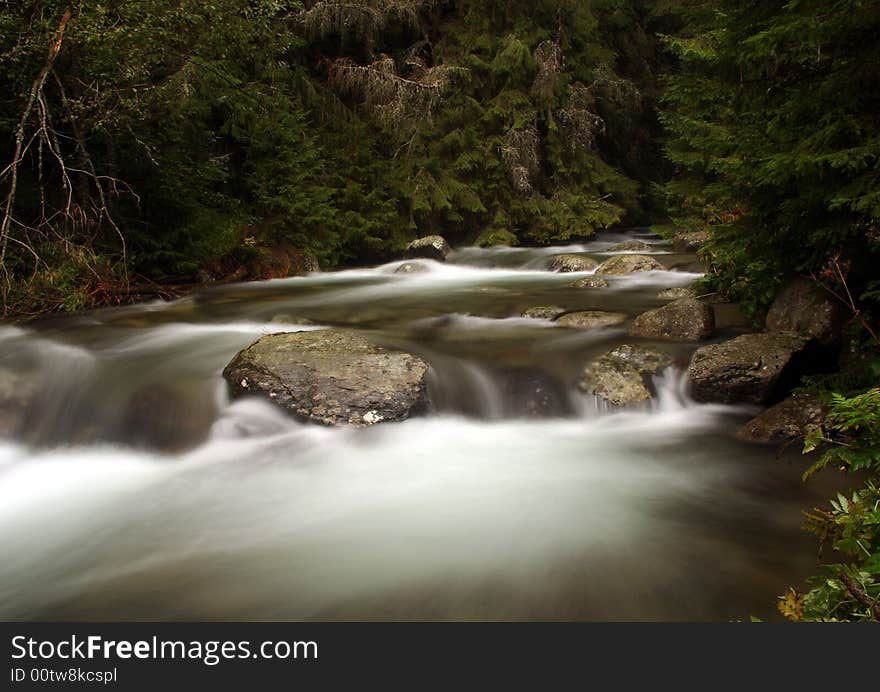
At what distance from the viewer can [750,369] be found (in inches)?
193

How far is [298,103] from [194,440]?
12.3m

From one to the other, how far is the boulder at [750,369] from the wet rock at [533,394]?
1265 mm

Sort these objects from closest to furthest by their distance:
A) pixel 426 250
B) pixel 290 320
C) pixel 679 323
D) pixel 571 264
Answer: pixel 679 323 → pixel 290 320 → pixel 571 264 → pixel 426 250

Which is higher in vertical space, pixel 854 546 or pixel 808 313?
pixel 854 546

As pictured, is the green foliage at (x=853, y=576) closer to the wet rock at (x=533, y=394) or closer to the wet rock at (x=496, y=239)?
the wet rock at (x=533, y=394)

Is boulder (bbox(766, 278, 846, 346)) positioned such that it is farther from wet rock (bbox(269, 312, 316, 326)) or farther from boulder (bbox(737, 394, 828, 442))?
wet rock (bbox(269, 312, 316, 326))

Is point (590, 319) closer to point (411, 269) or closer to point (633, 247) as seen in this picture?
point (411, 269)

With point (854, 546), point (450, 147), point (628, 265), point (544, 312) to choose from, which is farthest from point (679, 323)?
point (450, 147)

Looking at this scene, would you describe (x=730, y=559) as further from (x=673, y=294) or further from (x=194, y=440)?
(x=673, y=294)

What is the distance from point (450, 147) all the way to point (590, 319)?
454 inches

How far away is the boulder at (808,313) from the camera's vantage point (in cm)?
498

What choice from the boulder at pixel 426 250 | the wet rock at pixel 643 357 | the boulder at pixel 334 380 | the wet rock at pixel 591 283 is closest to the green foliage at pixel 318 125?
the boulder at pixel 426 250

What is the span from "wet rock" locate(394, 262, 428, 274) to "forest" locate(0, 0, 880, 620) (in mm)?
1730

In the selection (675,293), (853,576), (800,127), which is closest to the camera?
(853,576)
